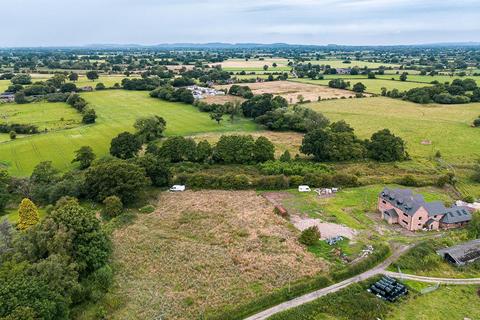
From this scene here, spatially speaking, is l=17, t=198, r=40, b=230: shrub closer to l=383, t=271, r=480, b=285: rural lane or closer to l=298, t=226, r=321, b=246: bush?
l=298, t=226, r=321, b=246: bush

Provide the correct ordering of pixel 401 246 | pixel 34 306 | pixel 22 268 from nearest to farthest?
pixel 34 306
pixel 22 268
pixel 401 246

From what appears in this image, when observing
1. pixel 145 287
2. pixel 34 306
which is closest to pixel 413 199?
pixel 145 287

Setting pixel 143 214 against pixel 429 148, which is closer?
pixel 143 214

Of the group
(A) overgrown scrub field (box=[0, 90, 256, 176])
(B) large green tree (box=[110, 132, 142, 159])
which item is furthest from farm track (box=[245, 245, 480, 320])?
(A) overgrown scrub field (box=[0, 90, 256, 176])

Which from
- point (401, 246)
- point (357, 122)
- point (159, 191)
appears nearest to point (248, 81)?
point (357, 122)

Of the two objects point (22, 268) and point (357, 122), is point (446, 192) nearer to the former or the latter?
point (357, 122)

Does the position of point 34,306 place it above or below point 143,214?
above

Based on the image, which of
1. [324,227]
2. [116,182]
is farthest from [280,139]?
[116,182]

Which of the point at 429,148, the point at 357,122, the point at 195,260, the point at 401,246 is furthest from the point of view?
the point at 357,122
